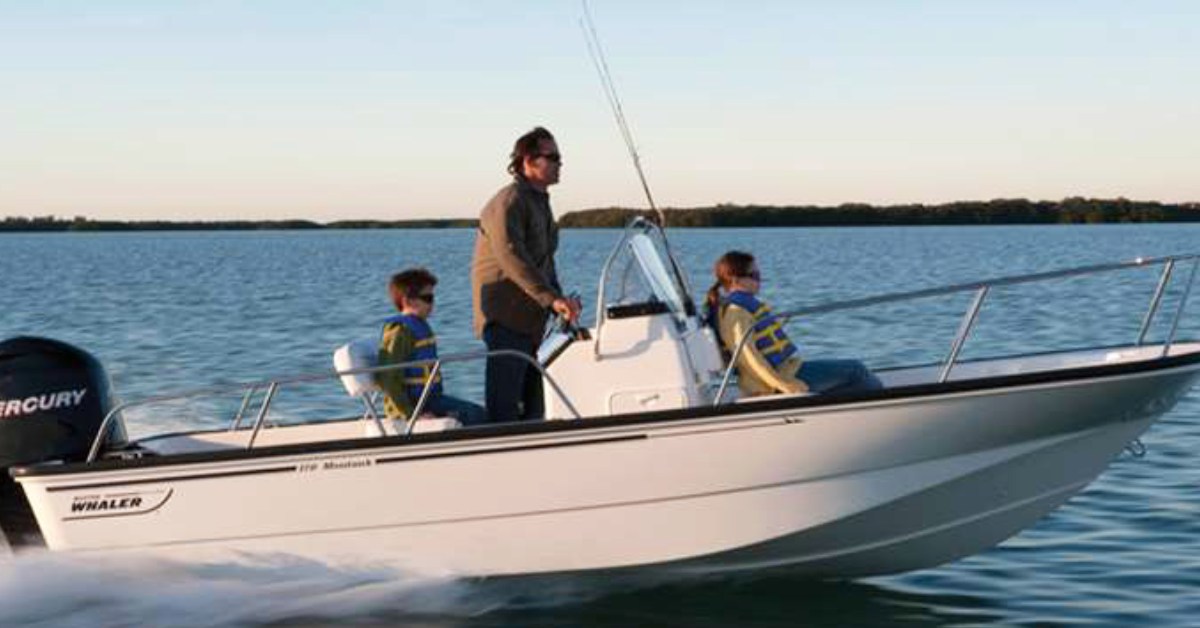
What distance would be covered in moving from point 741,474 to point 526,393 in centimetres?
113

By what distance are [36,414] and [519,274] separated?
2323 mm

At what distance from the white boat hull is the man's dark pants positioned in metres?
0.42

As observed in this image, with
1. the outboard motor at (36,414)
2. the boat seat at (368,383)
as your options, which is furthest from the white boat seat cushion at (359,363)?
the outboard motor at (36,414)

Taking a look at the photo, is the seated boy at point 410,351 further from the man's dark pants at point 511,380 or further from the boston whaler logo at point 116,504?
the boston whaler logo at point 116,504

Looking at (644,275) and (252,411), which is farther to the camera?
(252,411)

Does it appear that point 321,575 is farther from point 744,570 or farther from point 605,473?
point 744,570

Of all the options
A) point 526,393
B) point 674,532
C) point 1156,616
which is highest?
point 526,393

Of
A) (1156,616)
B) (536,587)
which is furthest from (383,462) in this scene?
(1156,616)

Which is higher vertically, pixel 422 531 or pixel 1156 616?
pixel 422 531

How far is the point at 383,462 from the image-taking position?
22.6 ft

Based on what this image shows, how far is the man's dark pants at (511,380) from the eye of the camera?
7203 millimetres

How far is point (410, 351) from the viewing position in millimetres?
7238

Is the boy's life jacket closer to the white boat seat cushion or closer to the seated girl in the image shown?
the white boat seat cushion

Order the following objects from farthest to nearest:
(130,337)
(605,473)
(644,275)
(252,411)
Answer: (130,337)
(252,411)
(644,275)
(605,473)
